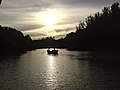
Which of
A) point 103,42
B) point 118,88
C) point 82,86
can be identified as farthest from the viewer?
point 103,42

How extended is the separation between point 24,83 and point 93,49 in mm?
148248

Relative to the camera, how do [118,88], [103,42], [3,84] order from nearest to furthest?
[118,88] → [3,84] → [103,42]

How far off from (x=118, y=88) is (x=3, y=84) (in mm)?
20377

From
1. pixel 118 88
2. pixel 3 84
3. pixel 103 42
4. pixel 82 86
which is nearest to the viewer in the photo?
pixel 118 88

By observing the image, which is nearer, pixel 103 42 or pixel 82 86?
pixel 82 86

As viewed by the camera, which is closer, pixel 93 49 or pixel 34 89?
pixel 34 89

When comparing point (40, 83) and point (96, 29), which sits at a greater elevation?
point (96, 29)

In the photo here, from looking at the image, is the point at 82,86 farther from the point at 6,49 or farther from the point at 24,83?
the point at 6,49

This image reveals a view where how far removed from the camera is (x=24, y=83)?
168 ft

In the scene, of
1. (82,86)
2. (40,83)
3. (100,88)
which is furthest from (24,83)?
(100,88)

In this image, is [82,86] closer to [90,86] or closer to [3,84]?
[90,86]

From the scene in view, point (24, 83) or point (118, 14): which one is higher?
point (118, 14)

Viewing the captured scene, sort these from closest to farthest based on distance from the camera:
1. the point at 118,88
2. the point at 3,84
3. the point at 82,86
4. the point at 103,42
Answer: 1. the point at 118,88
2. the point at 82,86
3. the point at 3,84
4. the point at 103,42

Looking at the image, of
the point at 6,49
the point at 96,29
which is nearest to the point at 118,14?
the point at 96,29
